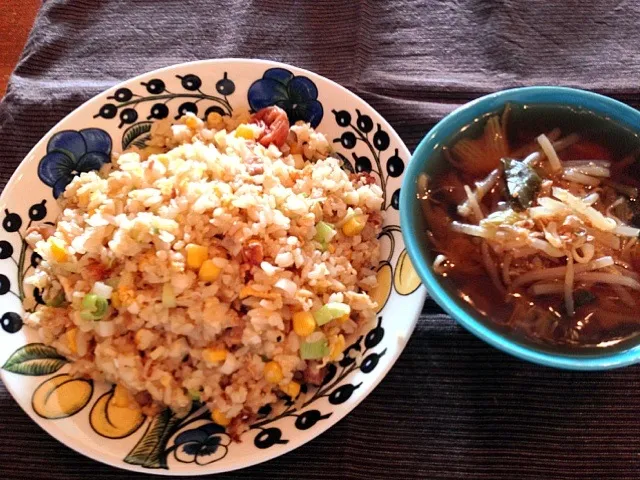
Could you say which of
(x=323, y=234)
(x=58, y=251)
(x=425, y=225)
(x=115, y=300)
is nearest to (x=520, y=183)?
(x=425, y=225)

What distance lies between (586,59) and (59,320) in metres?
1.81

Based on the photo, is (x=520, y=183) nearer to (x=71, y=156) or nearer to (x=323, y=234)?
(x=323, y=234)

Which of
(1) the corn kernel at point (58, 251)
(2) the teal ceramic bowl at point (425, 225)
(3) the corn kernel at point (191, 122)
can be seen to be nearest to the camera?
(2) the teal ceramic bowl at point (425, 225)

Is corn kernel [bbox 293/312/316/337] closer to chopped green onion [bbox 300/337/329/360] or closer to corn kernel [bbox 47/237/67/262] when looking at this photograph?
chopped green onion [bbox 300/337/329/360]

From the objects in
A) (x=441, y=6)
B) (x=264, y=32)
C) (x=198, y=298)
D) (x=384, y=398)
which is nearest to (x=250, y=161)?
(x=198, y=298)

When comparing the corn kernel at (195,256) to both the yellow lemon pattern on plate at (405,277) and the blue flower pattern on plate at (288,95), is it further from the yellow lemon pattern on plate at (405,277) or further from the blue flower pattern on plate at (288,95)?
the blue flower pattern on plate at (288,95)

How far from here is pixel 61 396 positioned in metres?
1.26

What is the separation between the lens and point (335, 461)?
1327 mm

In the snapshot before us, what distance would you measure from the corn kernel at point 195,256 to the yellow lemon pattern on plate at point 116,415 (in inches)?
13.0

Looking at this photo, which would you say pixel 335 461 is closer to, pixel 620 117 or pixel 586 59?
pixel 620 117

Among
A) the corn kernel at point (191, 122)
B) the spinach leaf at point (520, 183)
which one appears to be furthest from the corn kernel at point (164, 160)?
the spinach leaf at point (520, 183)

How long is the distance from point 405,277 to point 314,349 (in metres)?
0.27

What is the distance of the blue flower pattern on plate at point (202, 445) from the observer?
1196mm

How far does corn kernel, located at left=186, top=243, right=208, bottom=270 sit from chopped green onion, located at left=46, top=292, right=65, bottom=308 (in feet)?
1.17
